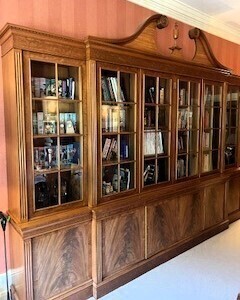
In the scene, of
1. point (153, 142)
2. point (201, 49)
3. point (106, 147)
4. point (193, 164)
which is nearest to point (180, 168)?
point (193, 164)

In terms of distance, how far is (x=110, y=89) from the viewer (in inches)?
90.7

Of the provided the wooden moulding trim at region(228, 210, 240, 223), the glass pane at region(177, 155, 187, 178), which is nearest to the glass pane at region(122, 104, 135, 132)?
the glass pane at region(177, 155, 187, 178)

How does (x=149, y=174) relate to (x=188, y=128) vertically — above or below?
below

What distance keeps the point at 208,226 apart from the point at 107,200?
65.3 inches

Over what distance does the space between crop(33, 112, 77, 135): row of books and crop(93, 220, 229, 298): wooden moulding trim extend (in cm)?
130

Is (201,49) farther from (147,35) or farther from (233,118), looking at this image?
(233,118)

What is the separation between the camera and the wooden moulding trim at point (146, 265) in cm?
231

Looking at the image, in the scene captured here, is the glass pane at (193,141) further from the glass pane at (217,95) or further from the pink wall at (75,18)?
the pink wall at (75,18)

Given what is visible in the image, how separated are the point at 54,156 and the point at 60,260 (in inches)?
31.0

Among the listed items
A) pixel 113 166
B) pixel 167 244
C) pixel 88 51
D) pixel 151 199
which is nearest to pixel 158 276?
pixel 167 244

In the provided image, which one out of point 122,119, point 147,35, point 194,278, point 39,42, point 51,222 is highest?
point 147,35

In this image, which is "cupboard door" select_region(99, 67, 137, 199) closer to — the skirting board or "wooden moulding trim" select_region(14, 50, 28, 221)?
"wooden moulding trim" select_region(14, 50, 28, 221)

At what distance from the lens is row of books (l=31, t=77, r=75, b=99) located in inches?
76.1

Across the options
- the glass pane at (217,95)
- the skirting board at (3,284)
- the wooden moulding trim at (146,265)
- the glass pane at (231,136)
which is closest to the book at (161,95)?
the glass pane at (217,95)
